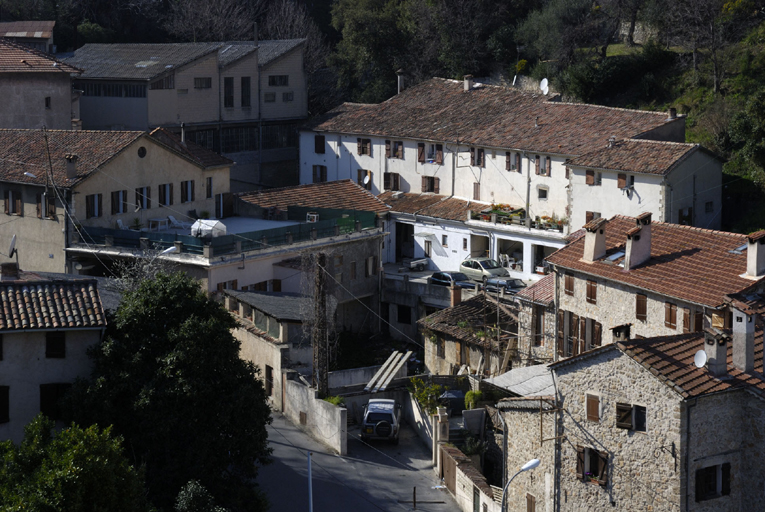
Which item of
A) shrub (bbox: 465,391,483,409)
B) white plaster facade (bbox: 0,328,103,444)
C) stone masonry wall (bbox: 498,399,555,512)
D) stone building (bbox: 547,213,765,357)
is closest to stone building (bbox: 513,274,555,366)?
stone building (bbox: 547,213,765,357)

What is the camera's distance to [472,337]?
5100cm

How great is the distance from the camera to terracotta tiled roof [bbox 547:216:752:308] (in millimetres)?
39719

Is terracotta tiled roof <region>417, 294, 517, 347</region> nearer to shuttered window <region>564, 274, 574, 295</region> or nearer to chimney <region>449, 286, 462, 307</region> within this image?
chimney <region>449, 286, 462, 307</region>

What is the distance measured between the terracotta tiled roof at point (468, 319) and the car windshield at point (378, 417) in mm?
7102

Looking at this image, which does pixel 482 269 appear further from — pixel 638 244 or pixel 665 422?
pixel 665 422

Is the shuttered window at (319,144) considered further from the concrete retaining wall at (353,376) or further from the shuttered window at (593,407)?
the shuttered window at (593,407)

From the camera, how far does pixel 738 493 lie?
34.4 meters

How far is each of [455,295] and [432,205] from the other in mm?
12049

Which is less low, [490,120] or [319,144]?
[490,120]

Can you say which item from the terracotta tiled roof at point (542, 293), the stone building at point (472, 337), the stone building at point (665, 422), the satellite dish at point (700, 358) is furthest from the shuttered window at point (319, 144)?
the satellite dish at point (700, 358)

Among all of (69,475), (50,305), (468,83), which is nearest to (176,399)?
(50,305)

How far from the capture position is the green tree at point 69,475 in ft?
96.0

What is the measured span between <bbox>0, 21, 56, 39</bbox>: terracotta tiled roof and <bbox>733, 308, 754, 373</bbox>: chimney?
54.3 meters

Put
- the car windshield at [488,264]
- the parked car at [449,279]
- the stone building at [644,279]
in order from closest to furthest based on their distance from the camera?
the stone building at [644,279], the parked car at [449,279], the car windshield at [488,264]
